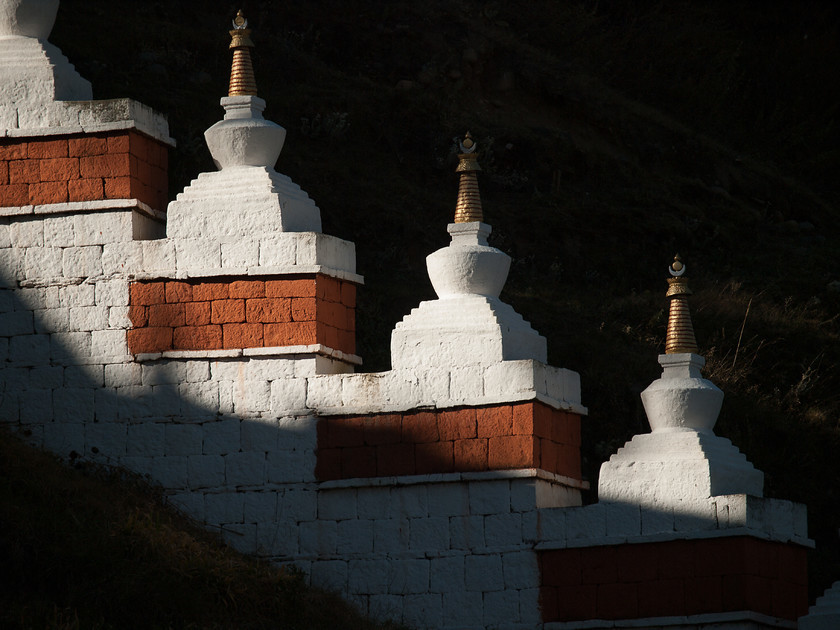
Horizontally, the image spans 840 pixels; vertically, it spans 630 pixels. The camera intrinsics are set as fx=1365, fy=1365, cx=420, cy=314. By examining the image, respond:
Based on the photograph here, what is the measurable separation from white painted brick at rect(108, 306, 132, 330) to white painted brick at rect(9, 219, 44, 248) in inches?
41.2

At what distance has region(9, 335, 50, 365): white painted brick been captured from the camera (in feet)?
44.7

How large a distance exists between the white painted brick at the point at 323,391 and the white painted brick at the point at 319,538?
111cm

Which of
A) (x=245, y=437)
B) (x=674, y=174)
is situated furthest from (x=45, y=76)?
(x=674, y=174)

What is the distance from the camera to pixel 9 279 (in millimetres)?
13812

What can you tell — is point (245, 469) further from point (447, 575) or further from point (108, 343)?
point (447, 575)

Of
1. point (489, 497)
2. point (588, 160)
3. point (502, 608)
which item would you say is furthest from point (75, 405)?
point (588, 160)

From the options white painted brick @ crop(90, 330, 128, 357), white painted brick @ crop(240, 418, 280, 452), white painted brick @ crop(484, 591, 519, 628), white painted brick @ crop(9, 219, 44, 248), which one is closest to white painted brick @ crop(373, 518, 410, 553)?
white painted brick @ crop(484, 591, 519, 628)

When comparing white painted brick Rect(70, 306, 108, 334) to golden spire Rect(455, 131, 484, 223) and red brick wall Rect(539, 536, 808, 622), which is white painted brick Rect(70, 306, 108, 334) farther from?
red brick wall Rect(539, 536, 808, 622)

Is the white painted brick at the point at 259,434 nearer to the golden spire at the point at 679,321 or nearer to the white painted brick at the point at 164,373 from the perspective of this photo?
the white painted brick at the point at 164,373

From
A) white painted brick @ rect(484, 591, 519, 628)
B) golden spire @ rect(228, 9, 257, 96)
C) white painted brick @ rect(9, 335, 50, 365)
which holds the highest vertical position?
golden spire @ rect(228, 9, 257, 96)

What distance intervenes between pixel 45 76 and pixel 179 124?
29.9ft

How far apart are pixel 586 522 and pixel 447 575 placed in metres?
1.36

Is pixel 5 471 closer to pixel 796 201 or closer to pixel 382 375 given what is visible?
pixel 382 375

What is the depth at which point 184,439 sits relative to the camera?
13211 mm
